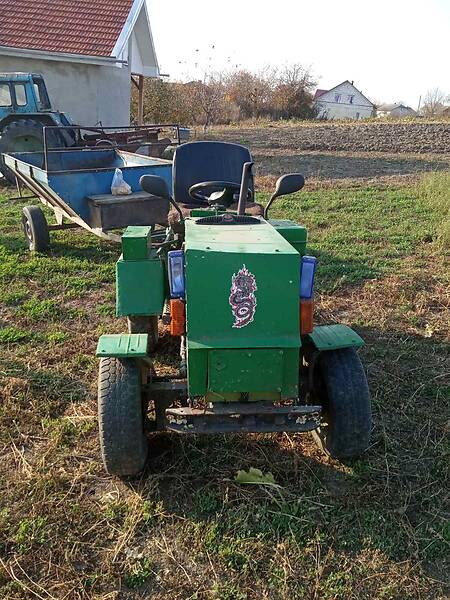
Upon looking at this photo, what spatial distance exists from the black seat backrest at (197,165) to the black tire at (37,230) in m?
2.19

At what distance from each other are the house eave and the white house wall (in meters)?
0.19

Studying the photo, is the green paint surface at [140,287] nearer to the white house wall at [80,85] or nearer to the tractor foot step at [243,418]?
the tractor foot step at [243,418]

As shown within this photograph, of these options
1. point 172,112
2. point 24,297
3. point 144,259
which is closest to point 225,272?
point 144,259

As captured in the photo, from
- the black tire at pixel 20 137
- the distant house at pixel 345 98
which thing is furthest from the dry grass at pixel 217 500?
the distant house at pixel 345 98

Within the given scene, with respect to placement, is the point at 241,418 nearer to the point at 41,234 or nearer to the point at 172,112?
the point at 41,234

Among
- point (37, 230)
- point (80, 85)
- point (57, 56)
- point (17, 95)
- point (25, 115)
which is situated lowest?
point (37, 230)

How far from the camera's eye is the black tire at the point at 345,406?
2.71 meters

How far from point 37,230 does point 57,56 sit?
851cm

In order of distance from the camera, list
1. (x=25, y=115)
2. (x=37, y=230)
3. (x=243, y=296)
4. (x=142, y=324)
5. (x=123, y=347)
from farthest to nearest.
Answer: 1. (x=25, y=115)
2. (x=37, y=230)
3. (x=142, y=324)
4. (x=123, y=347)
5. (x=243, y=296)

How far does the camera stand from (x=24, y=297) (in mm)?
5004

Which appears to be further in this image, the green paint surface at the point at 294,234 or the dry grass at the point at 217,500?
the green paint surface at the point at 294,234

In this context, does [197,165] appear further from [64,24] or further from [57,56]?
[64,24]

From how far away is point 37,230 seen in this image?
6.09m

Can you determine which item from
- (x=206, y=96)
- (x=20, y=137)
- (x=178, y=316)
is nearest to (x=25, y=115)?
(x=20, y=137)
